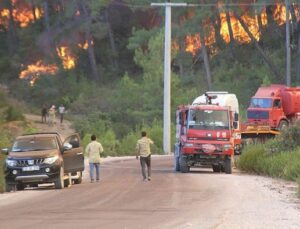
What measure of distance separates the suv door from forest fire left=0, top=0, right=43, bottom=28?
72573 mm

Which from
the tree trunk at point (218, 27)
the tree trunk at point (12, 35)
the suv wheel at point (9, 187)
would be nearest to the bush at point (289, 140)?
the suv wheel at point (9, 187)

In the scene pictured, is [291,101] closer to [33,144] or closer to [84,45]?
[33,144]

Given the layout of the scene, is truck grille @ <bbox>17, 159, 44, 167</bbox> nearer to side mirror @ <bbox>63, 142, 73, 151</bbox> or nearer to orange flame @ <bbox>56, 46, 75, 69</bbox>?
side mirror @ <bbox>63, 142, 73, 151</bbox>

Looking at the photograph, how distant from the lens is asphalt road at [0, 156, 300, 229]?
18.4 meters

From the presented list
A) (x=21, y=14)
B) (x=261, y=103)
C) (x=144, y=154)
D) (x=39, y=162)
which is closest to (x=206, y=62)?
(x=261, y=103)

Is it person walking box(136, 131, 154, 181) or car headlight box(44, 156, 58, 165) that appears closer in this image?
car headlight box(44, 156, 58, 165)

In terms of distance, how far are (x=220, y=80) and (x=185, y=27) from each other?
697 cm

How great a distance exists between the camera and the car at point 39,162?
28.9 metres

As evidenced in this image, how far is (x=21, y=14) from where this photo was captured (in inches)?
4129

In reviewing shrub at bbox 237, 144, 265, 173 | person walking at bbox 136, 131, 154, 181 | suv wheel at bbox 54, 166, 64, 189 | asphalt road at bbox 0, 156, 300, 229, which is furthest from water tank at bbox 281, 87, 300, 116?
suv wheel at bbox 54, 166, 64, 189

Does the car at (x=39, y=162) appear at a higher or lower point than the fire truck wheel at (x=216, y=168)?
higher

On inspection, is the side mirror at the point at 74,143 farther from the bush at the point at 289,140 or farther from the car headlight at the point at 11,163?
the bush at the point at 289,140

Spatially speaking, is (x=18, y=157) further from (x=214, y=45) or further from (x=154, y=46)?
(x=214, y=45)

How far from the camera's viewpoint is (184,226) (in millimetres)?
17594
